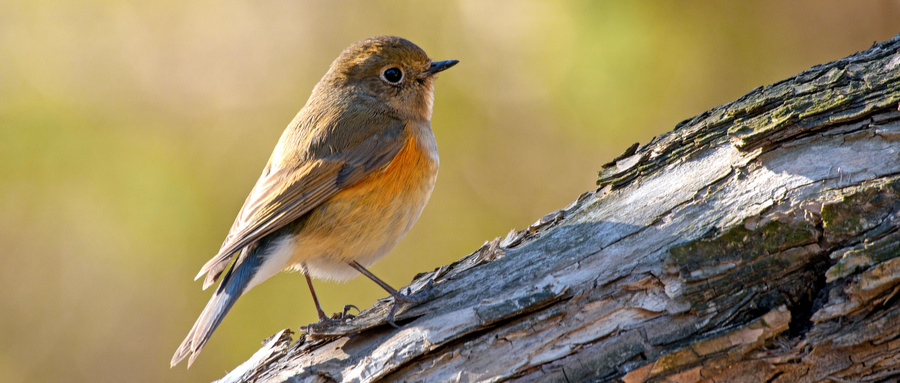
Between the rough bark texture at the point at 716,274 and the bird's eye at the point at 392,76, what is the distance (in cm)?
156

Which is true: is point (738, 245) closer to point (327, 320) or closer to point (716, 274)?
point (716, 274)

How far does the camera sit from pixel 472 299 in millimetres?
2471

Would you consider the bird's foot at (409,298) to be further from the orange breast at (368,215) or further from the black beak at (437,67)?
the black beak at (437,67)

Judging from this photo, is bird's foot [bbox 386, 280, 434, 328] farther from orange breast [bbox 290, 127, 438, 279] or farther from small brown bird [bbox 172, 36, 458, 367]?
orange breast [bbox 290, 127, 438, 279]

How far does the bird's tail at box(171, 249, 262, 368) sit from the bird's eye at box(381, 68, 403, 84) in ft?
4.20

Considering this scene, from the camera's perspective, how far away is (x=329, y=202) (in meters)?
3.15

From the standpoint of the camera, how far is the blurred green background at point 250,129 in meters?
4.53

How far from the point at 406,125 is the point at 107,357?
287 cm

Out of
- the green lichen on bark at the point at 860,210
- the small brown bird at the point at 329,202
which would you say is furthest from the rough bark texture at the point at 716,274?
the small brown bird at the point at 329,202

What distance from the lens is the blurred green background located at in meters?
4.53

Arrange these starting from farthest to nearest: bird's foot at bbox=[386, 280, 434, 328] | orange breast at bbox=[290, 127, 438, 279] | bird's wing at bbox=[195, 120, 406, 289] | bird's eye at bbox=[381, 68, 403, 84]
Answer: bird's eye at bbox=[381, 68, 403, 84] < orange breast at bbox=[290, 127, 438, 279] < bird's wing at bbox=[195, 120, 406, 289] < bird's foot at bbox=[386, 280, 434, 328]

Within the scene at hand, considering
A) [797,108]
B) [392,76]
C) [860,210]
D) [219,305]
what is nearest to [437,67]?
[392,76]

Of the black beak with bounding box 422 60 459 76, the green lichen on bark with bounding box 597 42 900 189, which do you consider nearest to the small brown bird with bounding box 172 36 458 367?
the black beak with bounding box 422 60 459 76

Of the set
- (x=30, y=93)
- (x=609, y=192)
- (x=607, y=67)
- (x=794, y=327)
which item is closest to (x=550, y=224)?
(x=609, y=192)
